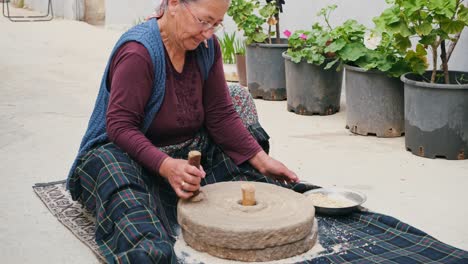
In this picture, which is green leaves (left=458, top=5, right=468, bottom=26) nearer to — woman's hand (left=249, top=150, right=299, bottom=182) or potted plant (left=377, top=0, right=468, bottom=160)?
potted plant (left=377, top=0, right=468, bottom=160)

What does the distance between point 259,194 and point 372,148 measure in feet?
6.46

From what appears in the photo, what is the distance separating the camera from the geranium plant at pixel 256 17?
638 cm

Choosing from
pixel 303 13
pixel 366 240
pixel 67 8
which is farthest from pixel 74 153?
pixel 67 8

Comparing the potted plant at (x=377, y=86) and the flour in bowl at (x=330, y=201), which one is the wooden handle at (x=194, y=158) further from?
the potted plant at (x=377, y=86)

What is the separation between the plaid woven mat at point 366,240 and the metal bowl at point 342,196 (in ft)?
0.13

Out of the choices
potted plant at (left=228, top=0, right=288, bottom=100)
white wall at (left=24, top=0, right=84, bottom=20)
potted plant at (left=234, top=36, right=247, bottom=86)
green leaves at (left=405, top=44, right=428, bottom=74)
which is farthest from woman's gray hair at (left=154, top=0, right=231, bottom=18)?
white wall at (left=24, top=0, right=84, bottom=20)

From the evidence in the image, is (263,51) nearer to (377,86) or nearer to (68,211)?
(377,86)

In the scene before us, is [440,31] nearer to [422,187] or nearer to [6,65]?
[422,187]

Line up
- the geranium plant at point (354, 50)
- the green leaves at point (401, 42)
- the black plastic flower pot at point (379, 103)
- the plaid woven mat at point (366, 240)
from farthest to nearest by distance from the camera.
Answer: the black plastic flower pot at point (379, 103) < the geranium plant at point (354, 50) < the green leaves at point (401, 42) < the plaid woven mat at point (366, 240)

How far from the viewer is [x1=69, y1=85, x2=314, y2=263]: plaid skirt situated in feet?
8.96

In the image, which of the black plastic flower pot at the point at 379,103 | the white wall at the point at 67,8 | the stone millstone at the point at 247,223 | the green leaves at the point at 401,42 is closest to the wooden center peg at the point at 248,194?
the stone millstone at the point at 247,223

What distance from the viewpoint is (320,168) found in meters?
4.41

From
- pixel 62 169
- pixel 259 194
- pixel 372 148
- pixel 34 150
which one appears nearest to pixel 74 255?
pixel 259 194

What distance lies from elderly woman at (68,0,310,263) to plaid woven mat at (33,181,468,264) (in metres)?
0.15
